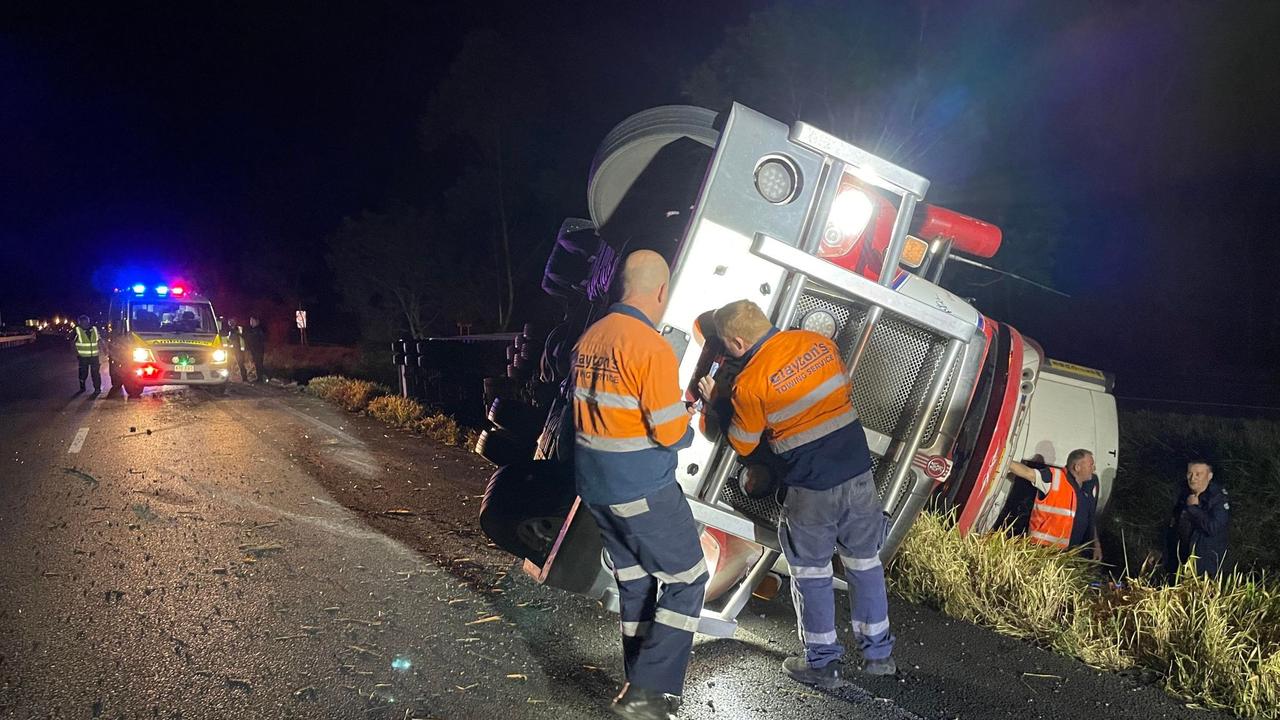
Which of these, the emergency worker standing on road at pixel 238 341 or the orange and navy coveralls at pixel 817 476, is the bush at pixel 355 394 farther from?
the orange and navy coveralls at pixel 817 476

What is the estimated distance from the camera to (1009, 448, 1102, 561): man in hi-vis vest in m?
4.96

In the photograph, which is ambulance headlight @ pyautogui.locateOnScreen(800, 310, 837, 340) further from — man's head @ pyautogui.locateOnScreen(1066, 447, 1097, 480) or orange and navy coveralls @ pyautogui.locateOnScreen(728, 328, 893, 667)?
man's head @ pyautogui.locateOnScreen(1066, 447, 1097, 480)

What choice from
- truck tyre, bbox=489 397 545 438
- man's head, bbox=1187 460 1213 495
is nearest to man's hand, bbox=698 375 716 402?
truck tyre, bbox=489 397 545 438

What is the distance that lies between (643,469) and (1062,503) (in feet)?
11.2

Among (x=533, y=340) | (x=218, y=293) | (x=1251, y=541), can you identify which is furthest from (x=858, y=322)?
(x=218, y=293)

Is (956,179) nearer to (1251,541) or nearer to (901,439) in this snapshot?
(1251,541)

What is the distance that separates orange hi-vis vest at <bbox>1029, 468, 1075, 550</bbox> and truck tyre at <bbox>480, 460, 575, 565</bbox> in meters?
3.10

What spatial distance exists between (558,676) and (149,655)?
1.75 m

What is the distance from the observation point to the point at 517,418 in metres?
4.55

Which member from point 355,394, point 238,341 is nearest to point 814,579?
point 355,394

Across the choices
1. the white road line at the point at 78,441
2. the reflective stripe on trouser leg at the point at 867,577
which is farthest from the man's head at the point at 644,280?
the white road line at the point at 78,441

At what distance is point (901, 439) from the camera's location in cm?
346

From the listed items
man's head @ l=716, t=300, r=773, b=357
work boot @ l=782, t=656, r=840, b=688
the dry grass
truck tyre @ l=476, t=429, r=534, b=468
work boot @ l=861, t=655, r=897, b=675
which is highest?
man's head @ l=716, t=300, r=773, b=357

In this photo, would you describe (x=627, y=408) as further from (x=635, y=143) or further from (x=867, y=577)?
(x=635, y=143)
